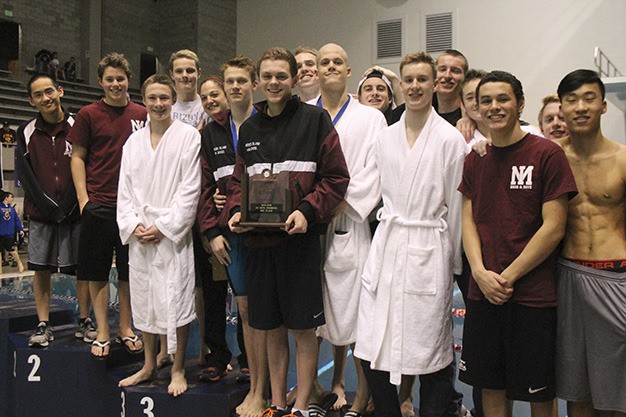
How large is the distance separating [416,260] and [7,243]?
34.4 ft

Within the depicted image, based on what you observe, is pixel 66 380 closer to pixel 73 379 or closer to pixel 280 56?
pixel 73 379

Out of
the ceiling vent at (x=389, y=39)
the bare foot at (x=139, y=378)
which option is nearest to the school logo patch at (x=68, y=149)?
the bare foot at (x=139, y=378)

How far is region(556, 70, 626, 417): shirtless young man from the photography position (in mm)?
2463

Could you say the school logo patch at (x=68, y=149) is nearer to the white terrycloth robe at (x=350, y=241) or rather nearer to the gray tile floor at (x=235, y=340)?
the gray tile floor at (x=235, y=340)

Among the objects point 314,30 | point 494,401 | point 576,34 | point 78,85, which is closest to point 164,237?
point 494,401

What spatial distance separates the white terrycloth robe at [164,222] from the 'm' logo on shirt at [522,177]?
184 cm

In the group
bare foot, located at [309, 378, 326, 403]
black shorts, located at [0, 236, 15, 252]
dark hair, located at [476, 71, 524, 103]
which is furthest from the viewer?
black shorts, located at [0, 236, 15, 252]

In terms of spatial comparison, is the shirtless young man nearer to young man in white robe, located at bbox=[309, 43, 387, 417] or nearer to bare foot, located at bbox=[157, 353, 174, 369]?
young man in white robe, located at bbox=[309, 43, 387, 417]

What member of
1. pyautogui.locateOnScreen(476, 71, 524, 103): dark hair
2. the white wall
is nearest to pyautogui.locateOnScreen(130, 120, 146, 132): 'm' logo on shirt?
pyautogui.locateOnScreen(476, 71, 524, 103): dark hair

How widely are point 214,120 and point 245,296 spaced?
3.51ft

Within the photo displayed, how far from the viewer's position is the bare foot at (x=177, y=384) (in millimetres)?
3342

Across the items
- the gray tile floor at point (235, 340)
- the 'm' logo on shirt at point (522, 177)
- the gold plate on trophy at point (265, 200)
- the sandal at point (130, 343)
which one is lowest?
the gray tile floor at point (235, 340)

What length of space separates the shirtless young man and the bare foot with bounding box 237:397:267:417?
1543mm

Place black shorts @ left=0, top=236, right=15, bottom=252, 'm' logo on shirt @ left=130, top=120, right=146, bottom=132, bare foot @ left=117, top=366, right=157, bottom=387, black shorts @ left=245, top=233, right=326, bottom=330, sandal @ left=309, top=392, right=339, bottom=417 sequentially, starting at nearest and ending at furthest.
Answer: black shorts @ left=245, top=233, right=326, bottom=330, sandal @ left=309, top=392, right=339, bottom=417, bare foot @ left=117, top=366, right=157, bottom=387, 'm' logo on shirt @ left=130, top=120, right=146, bottom=132, black shorts @ left=0, top=236, right=15, bottom=252
